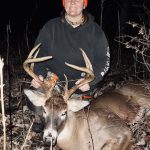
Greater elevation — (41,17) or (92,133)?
(92,133)

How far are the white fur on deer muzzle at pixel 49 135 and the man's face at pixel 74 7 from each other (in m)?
1.67

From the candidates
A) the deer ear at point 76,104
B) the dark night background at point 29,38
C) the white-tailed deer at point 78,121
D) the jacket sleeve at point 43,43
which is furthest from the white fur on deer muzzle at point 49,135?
the jacket sleeve at point 43,43

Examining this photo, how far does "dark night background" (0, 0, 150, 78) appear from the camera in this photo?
511 inches

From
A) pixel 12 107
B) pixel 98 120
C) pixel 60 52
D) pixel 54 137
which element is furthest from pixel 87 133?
→ pixel 12 107

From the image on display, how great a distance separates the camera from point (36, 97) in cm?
501

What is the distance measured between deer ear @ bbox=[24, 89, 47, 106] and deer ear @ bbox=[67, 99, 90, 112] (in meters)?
0.31

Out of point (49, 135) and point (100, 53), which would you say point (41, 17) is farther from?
point (49, 135)

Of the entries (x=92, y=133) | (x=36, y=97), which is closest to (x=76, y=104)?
(x=92, y=133)

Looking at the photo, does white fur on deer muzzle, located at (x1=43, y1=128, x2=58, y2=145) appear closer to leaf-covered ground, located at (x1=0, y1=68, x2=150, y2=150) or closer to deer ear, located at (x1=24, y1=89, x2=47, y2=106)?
leaf-covered ground, located at (x1=0, y1=68, x2=150, y2=150)

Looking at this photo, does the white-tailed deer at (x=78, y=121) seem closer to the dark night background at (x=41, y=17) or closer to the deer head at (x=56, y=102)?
the deer head at (x=56, y=102)

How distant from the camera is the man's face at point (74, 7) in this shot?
5.38 metres

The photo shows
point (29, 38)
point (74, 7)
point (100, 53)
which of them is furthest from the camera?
point (29, 38)

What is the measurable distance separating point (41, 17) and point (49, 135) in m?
18.0

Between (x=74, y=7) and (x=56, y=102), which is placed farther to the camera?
(x=74, y=7)
